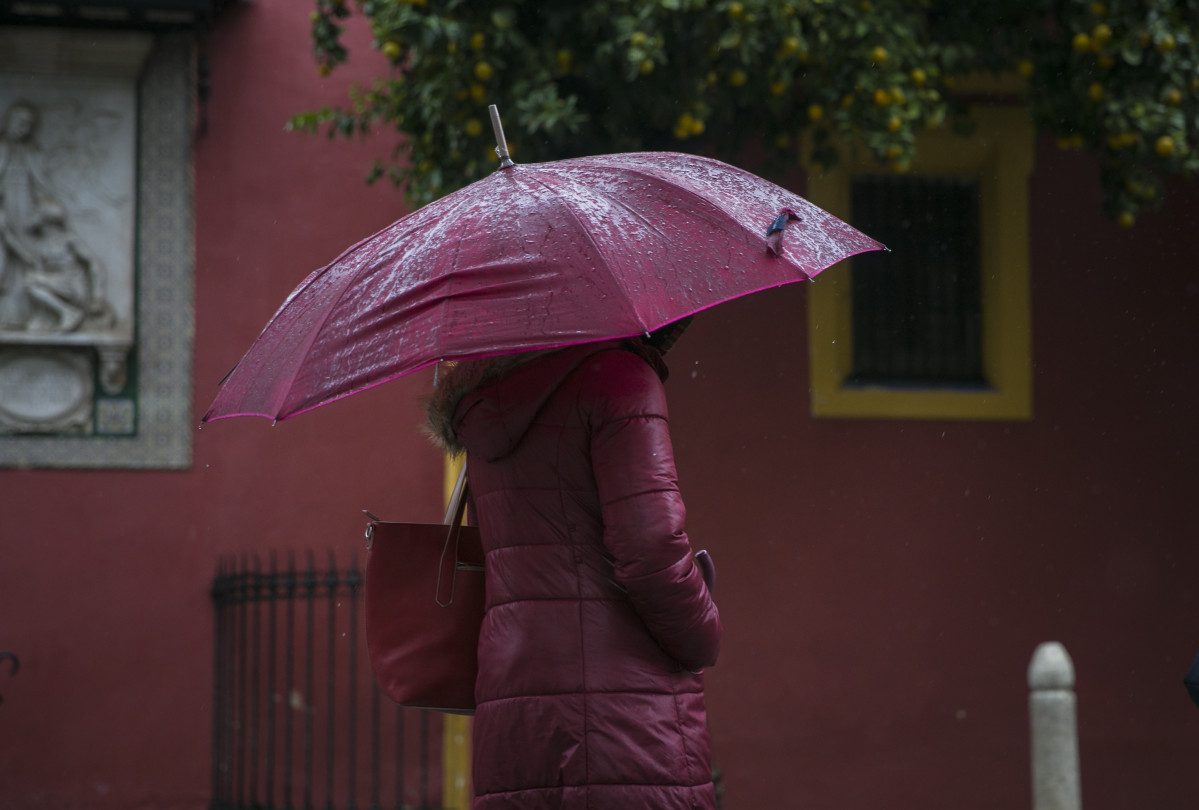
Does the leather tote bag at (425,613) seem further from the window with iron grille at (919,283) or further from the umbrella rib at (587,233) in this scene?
the window with iron grille at (919,283)

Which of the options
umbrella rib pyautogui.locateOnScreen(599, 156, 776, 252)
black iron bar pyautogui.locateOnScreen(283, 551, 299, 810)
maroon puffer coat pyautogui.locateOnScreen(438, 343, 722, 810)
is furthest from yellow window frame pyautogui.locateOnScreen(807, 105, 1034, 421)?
maroon puffer coat pyautogui.locateOnScreen(438, 343, 722, 810)

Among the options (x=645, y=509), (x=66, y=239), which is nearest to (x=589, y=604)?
(x=645, y=509)

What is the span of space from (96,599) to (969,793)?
459 centimetres

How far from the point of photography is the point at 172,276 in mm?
6844

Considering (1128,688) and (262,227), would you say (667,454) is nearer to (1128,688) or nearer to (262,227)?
(262,227)

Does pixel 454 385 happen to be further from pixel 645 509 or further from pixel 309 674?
pixel 309 674

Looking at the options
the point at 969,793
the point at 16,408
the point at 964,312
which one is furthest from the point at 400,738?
the point at 964,312

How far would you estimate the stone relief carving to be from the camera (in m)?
6.65

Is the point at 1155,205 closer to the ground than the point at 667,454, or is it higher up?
higher up

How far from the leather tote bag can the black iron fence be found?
141 inches

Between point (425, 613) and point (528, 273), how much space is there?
0.82m

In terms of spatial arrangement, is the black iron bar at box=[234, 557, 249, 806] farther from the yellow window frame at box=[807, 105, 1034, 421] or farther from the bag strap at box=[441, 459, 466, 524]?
the bag strap at box=[441, 459, 466, 524]

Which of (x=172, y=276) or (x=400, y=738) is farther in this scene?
(x=172, y=276)

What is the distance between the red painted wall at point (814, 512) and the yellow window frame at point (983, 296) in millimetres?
93
